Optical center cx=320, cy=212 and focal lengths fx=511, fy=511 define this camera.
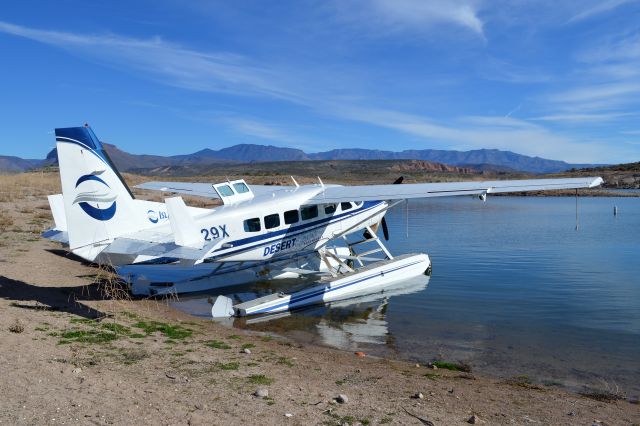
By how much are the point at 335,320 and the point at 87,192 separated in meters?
5.93

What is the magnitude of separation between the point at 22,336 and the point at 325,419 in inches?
191

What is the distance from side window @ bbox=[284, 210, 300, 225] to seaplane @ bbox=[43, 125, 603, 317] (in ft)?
0.08

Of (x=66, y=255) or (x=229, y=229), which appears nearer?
(x=229, y=229)

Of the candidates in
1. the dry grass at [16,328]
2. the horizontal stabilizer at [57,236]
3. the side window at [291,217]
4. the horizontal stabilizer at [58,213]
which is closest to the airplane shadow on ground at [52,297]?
the horizontal stabilizer at [57,236]

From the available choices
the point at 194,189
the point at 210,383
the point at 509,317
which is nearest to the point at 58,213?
the point at 194,189

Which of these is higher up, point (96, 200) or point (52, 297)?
point (96, 200)

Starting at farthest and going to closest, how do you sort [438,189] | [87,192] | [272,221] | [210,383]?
[438,189], [272,221], [87,192], [210,383]

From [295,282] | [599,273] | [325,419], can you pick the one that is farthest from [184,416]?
[599,273]

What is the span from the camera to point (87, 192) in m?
10.6

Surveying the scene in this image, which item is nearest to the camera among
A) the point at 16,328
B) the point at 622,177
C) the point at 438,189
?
the point at 16,328

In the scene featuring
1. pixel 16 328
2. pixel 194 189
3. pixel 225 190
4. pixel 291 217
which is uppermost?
pixel 194 189

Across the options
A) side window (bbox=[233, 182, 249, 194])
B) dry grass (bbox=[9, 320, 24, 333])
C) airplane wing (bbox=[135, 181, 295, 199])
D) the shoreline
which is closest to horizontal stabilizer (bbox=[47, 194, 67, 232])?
airplane wing (bbox=[135, 181, 295, 199])

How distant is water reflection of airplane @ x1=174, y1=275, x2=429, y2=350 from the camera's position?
1002 cm

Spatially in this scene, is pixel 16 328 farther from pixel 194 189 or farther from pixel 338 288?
pixel 194 189
